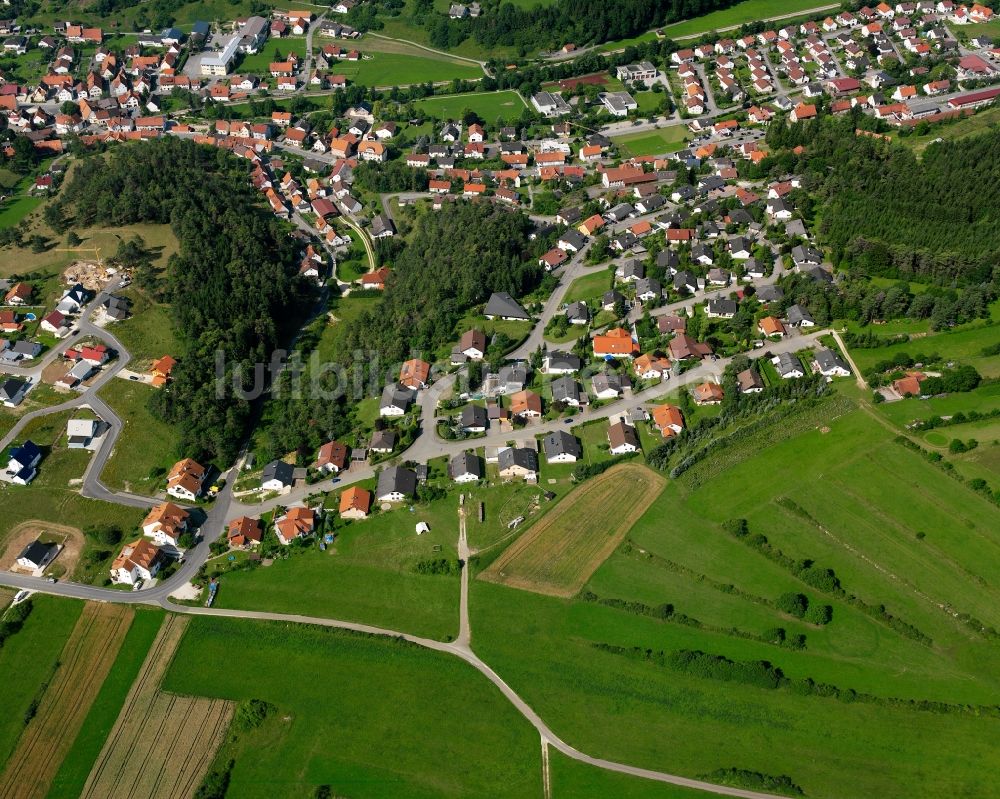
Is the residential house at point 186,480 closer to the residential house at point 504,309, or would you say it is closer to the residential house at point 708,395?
the residential house at point 504,309

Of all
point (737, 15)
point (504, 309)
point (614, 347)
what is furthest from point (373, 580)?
point (737, 15)

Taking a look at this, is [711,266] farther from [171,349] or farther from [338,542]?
[171,349]

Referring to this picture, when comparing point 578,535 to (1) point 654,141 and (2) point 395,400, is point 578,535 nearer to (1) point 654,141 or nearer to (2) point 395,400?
(2) point 395,400

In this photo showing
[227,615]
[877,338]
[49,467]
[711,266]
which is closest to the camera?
[227,615]

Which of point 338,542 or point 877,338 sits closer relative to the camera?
point 338,542

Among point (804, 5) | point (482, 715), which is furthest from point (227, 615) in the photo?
point (804, 5)

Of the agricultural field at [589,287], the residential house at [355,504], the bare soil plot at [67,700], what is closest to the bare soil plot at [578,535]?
the residential house at [355,504]
